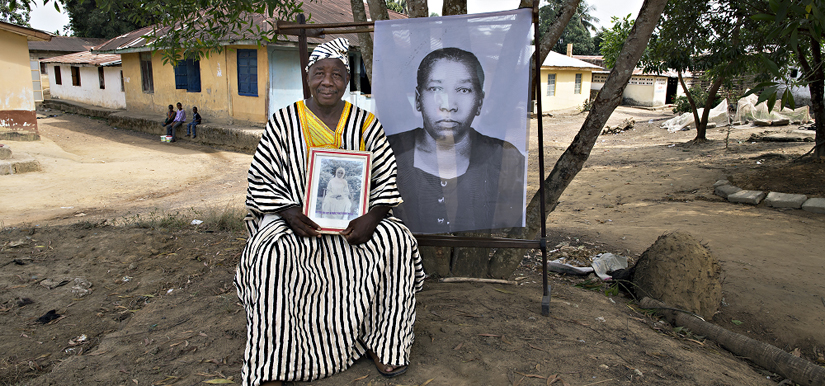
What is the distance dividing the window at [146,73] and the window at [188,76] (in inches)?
93.7

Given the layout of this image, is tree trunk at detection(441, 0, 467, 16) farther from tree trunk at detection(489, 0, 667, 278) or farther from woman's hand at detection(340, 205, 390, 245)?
woman's hand at detection(340, 205, 390, 245)

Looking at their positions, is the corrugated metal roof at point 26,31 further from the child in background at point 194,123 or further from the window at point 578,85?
the window at point 578,85

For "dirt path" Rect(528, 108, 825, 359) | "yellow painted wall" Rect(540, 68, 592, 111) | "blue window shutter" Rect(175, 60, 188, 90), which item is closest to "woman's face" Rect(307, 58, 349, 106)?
"dirt path" Rect(528, 108, 825, 359)

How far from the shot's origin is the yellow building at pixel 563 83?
26.1m

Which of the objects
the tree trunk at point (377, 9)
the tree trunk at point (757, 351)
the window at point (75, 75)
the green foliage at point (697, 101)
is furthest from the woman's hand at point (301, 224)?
the window at point (75, 75)

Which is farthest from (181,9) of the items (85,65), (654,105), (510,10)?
(654,105)

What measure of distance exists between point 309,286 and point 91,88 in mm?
27850

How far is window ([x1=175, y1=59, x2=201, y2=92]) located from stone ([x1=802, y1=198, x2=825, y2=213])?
16.1m

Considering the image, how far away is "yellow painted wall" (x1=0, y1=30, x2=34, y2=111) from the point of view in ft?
43.7

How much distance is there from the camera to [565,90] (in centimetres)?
2741

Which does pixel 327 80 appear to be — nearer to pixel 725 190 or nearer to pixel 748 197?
pixel 748 197

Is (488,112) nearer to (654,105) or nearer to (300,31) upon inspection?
(300,31)

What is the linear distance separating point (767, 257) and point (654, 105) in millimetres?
27006

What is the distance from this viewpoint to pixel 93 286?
168 inches
